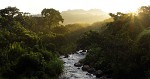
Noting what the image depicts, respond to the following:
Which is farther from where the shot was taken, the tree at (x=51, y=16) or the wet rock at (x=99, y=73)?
the tree at (x=51, y=16)

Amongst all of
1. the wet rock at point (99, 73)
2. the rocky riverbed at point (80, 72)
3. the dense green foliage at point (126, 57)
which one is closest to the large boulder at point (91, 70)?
the rocky riverbed at point (80, 72)

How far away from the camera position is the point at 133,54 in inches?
1485

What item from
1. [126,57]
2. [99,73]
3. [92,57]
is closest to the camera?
[126,57]

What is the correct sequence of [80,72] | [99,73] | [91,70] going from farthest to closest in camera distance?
[91,70]
[80,72]
[99,73]

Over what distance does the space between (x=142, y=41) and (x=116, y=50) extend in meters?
3.37

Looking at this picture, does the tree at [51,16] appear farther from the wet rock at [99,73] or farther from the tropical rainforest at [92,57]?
the wet rock at [99,73]

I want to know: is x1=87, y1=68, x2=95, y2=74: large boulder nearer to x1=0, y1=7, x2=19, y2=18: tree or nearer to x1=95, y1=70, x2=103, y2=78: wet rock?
x1=95, y1=70, x2=103, y2=78: wet rock

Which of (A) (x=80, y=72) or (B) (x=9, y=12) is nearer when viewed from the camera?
(A) (x=80, y=72)

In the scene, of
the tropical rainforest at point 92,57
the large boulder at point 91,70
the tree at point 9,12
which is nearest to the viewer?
the tropical rainforest at point 92,57

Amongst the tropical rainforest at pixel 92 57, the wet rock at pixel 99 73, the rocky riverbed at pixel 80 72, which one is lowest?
the rocky riverbed at pixel 80 72

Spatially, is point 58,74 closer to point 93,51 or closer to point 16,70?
point 16,70

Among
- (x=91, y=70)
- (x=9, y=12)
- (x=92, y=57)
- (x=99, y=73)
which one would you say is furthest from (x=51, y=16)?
(x=99, y=73)

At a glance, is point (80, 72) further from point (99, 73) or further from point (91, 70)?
point (99, 73)

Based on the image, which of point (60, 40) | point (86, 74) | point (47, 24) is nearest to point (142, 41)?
point (86, 74)
